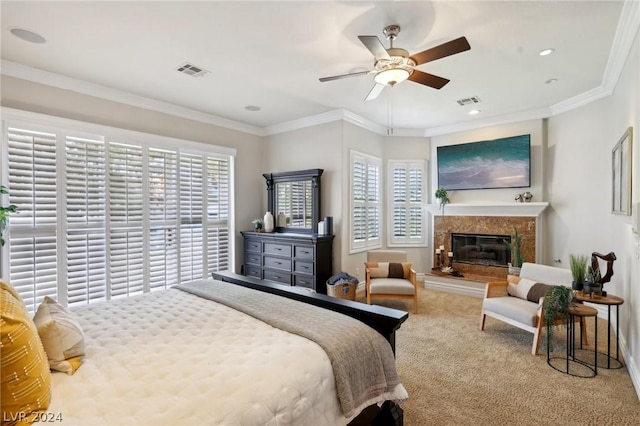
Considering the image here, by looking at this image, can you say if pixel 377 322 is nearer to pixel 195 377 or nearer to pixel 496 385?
pixel 195 377

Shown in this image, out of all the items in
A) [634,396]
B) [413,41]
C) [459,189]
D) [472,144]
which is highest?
[413,41]

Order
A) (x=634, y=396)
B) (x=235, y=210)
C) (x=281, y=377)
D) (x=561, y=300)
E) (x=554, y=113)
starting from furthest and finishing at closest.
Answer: (x=235, y=210) → (x=554, y=113) → (x=561, y=300) → (x=634, y=396) → (x=281, y=377)

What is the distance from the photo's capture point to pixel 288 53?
3098 mm

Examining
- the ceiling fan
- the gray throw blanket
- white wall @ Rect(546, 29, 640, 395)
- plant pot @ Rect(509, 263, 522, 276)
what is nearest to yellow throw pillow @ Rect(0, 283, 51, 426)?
the gray throw blanket

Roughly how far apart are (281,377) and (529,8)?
3.15m

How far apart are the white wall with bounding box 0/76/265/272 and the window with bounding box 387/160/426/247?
259 centimetres

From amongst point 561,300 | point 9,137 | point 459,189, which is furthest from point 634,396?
point 9,137

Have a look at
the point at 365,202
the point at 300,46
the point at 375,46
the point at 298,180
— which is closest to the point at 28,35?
the point at 300,46

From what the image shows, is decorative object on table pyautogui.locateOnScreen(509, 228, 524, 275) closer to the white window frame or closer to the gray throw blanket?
the white window frame

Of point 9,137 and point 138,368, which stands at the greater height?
point 9,137

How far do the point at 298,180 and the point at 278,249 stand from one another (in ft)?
4.01

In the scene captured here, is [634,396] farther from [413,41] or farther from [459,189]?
[459,189]

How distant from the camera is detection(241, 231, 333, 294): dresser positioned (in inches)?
186

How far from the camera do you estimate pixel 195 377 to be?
137cm
